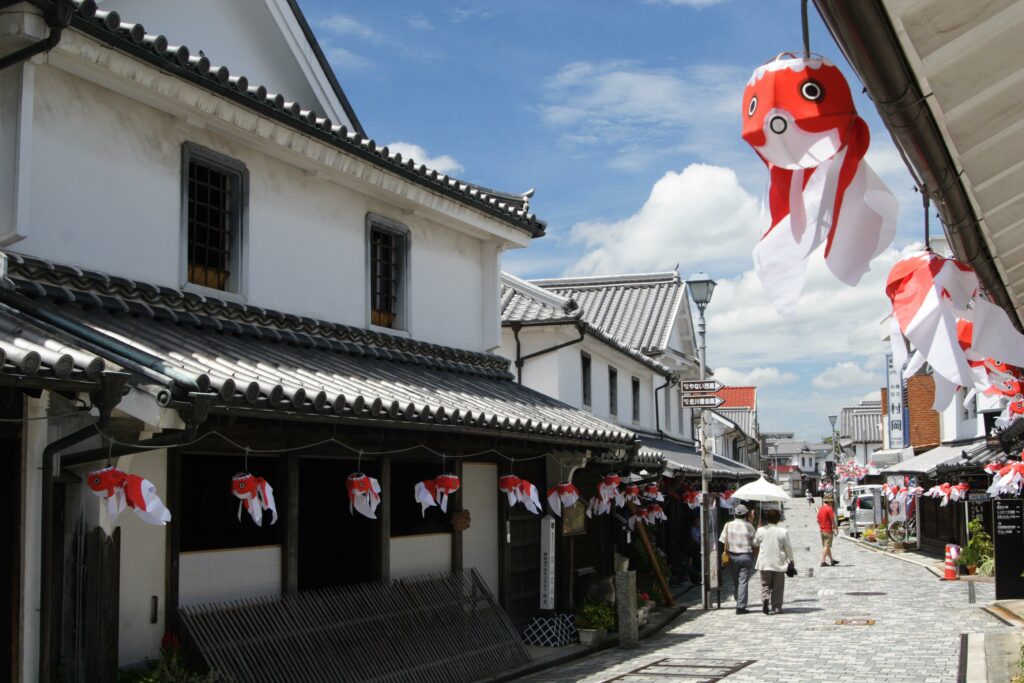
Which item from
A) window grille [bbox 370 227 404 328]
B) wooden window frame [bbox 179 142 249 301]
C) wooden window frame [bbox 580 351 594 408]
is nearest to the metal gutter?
wooden window frame [bbox 179 142 249 301]

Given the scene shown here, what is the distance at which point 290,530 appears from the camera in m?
11.2

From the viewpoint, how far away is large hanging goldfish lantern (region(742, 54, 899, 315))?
12.5 feet

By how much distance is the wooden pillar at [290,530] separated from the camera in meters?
11.1

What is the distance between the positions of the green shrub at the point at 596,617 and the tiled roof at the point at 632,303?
55.9 feet

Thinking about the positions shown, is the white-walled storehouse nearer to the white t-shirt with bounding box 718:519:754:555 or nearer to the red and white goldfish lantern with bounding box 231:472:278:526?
the red and white goldfish lantern with bounding box 231:472:278:526

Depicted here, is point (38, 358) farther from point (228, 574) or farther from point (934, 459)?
point (934, 459)

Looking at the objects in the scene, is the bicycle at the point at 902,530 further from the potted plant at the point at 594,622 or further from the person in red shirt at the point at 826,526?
the potted plant at the point at 594,622

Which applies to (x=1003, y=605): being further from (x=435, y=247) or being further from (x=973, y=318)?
(x=973, y=318)

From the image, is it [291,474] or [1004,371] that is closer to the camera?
[1004,371]

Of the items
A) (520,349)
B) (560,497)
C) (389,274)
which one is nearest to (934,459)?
(520,349)

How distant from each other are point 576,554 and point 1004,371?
11843 mm

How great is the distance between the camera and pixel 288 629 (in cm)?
1049

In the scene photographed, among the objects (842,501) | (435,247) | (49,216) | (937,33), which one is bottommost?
(842,501)

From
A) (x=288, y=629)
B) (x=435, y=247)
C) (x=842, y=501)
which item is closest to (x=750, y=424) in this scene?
(x=842, y=501)
